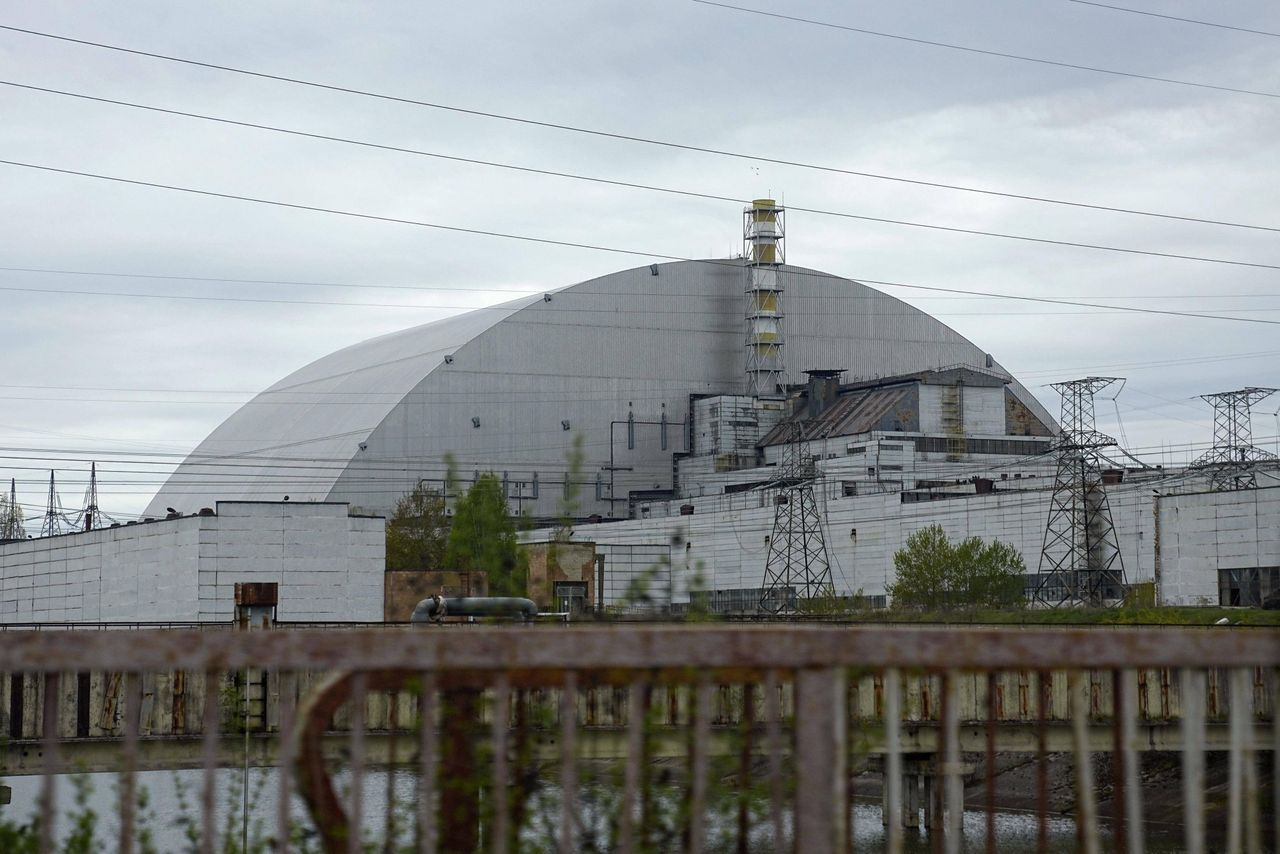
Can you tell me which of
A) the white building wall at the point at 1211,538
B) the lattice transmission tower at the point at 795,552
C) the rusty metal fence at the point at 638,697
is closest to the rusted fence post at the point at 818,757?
the rusty metal fence at the point at 638,697

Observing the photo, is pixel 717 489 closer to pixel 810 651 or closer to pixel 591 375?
pixel 591 375

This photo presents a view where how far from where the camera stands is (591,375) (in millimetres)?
86750

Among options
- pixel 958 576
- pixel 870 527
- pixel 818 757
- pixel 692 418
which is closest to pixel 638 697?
pixel 818 757

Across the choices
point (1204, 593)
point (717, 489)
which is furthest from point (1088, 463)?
point (717, 489)

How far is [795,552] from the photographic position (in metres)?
69.7

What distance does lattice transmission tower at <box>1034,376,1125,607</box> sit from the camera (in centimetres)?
6031

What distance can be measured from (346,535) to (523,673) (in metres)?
45.2

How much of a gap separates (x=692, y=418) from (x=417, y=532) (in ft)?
77.4

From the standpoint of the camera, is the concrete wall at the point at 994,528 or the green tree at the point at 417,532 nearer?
the concrete wall at the point at 994,528

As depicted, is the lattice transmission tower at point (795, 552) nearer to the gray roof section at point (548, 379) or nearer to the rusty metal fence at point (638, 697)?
the gray roof section at point (548, 379)

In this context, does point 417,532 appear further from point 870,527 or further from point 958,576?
point 958,576

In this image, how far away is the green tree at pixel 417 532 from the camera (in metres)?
66.1

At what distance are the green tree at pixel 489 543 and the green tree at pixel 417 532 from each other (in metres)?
53.6

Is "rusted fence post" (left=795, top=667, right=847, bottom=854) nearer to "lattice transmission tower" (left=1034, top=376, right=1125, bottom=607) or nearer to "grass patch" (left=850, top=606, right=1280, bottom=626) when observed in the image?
"grass patch" (left=850, top=606, right=1280, bottom=626)
